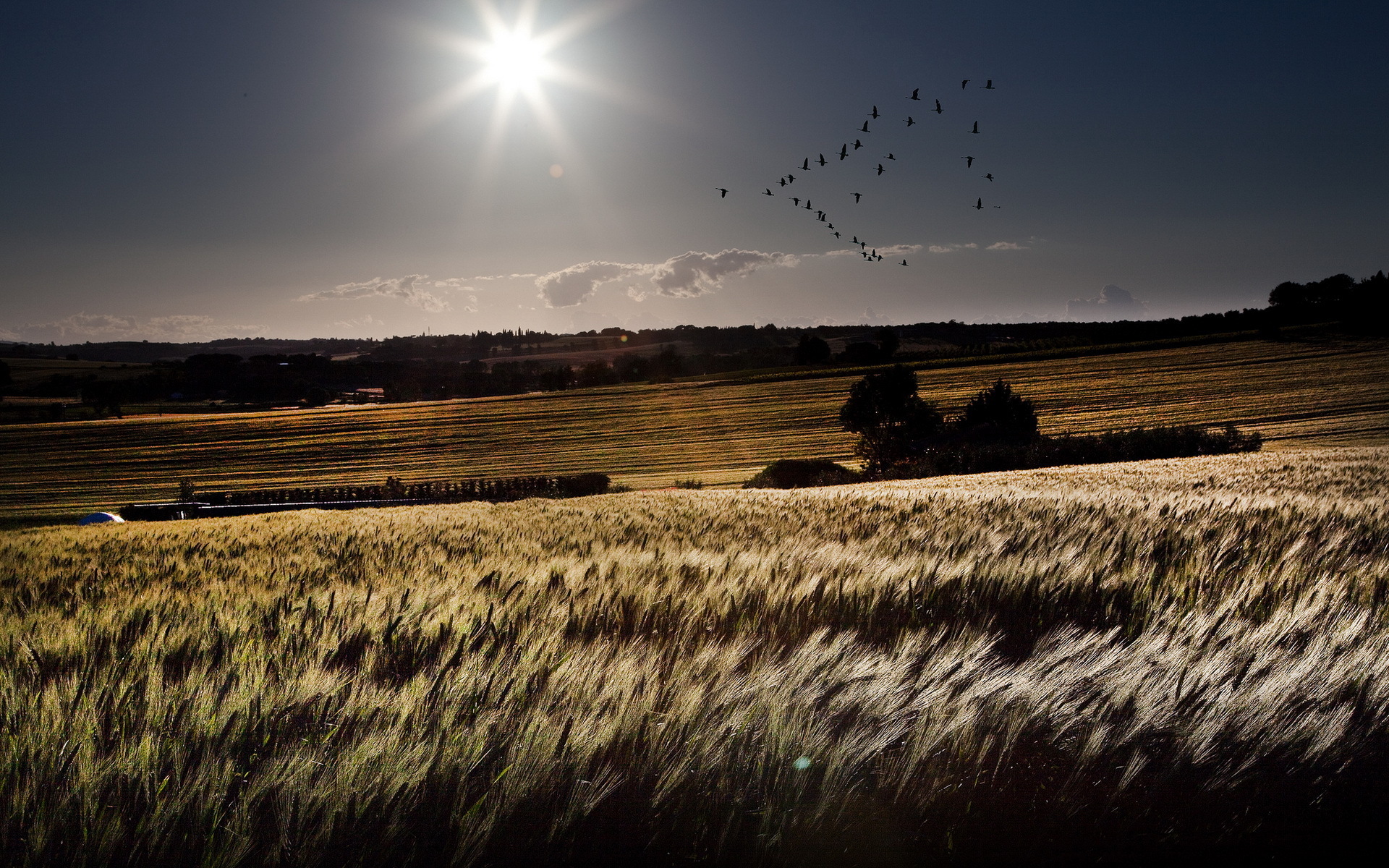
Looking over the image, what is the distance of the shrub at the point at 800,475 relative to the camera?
143 ft

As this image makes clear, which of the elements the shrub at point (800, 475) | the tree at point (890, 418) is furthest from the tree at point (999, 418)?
the shrub at point (800, 475)

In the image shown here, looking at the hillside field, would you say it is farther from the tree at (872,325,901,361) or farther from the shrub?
the tree at (872,325,901,361)

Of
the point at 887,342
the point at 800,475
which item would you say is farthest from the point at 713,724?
the point at 887,342

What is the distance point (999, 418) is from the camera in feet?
169

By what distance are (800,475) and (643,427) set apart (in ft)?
88.9

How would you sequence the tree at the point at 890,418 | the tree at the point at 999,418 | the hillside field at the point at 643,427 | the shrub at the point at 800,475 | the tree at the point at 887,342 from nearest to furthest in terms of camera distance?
the shrub at the point at 800,475, the tree at the point at 999,418, the tree at the point at 890,418, the hillside field at the point at 643,427, the tree at the point at 887,342

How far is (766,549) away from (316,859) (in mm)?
4150

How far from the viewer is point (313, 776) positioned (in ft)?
6.53

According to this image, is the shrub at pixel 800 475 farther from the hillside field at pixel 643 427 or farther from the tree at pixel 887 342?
the tree at pixel 887 342

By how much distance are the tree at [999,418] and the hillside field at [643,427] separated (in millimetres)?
6835

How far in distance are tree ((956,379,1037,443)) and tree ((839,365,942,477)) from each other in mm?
2457

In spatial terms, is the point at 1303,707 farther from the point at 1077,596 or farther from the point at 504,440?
the point at 504,440

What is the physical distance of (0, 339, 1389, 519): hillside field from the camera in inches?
2159

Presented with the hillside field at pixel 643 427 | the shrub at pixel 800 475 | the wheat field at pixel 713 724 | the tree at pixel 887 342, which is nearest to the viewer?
the wheat field at pixel 713 724
